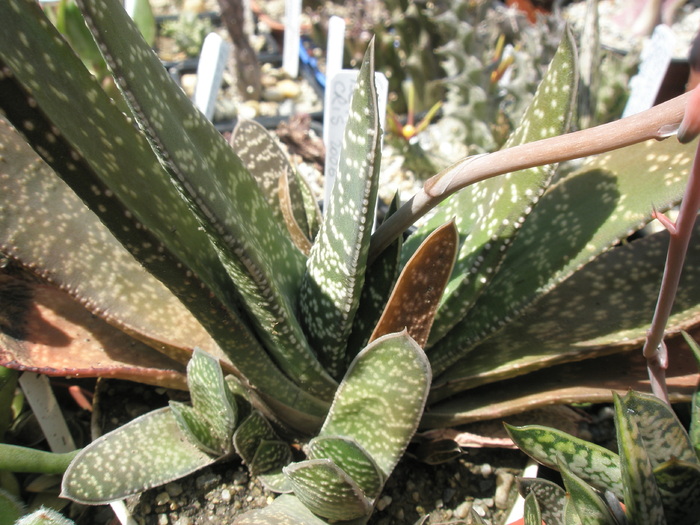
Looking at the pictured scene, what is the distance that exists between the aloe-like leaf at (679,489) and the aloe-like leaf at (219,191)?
0.37 meters

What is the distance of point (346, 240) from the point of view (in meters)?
0.61

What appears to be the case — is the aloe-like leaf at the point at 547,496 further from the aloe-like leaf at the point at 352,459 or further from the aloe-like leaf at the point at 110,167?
the aloe-like leaf at the point at 110,167

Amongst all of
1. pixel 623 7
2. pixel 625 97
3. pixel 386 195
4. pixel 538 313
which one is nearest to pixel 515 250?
pixel 538 313

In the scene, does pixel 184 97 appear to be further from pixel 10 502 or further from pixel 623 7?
pixel 623 7

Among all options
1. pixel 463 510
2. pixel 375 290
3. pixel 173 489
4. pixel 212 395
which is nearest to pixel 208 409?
pixel 212 395

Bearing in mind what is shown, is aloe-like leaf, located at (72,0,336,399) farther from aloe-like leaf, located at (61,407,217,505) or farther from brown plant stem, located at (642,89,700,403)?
brown plant stem, located at (642,89,700,403)

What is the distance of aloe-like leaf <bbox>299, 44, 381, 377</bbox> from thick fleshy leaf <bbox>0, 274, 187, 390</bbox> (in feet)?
0.65

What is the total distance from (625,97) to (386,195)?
663 millimetres

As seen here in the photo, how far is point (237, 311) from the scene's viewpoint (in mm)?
677

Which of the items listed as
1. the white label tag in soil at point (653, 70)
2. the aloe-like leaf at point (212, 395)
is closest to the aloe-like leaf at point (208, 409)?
the aloe-like leaf at point (212, 395)

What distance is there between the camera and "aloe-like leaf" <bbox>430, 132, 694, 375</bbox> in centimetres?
69

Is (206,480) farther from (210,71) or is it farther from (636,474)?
(210,71)

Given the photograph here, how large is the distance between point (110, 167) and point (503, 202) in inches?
16.1

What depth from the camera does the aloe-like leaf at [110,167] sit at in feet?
1.37
